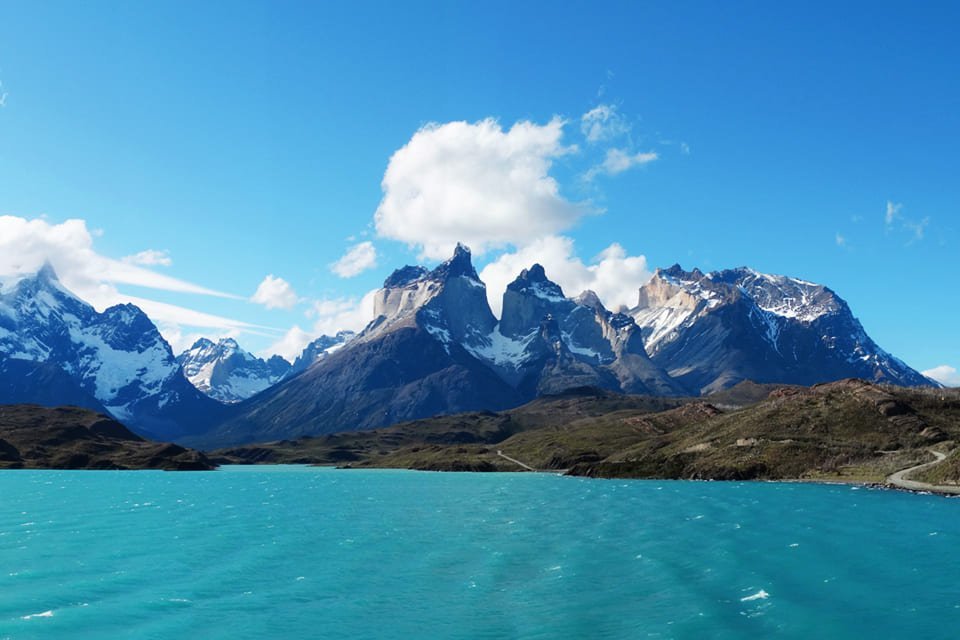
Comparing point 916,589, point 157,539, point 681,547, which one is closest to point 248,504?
point 157,539

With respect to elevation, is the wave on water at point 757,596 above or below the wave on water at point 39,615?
above

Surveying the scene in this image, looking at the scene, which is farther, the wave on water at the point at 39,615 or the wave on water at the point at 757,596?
the wave on water at the point at 757,596

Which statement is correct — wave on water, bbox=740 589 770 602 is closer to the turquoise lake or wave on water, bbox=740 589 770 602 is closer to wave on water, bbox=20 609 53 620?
the turquoise lake

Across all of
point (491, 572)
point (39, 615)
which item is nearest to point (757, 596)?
point (491, 572)

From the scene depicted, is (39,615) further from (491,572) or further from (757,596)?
(757,596)

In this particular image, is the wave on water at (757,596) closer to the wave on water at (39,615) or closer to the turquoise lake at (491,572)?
the turquoise lake at (491,572)

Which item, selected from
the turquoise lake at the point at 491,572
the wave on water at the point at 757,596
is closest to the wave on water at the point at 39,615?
the turquoise lake at the point at 491,572

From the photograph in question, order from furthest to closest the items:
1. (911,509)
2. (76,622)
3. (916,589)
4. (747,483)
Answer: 1. (747,483)
2. (911,509)
3. (916,589)
4. (76,622)

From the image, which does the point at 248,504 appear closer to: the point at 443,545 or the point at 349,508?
the point at 349,508

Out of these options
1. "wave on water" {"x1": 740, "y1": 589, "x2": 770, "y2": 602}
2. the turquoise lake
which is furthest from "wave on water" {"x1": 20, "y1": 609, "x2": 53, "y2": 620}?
"wave on water" {"x1": 740, "y1": 589, "x2": 770, "y2": 602}
